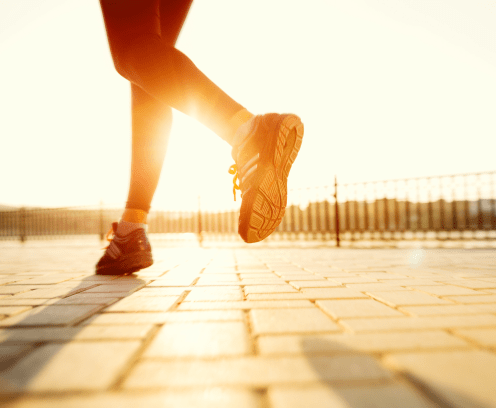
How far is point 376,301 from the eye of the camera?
3.95 ft

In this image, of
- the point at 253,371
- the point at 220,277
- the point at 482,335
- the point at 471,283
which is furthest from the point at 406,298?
the point at 220,277

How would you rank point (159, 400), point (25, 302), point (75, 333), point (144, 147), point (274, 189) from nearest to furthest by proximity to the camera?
point (159, 400) < point (75, 333) < point (25, 302) < point (274, 189) < point (144, 147)

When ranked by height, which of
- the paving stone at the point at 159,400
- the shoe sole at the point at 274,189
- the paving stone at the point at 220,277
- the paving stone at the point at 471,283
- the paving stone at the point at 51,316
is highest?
the shoe sole at the point at 274,189

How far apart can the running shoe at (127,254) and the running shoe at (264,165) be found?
74 centimetres

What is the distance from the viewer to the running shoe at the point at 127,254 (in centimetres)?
182

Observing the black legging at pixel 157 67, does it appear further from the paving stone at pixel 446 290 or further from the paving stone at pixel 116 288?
the paving stone at pixel 446 290

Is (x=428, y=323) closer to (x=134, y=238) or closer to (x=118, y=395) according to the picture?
(x=118, y=395)

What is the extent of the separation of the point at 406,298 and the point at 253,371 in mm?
873

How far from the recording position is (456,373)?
0.60 metres

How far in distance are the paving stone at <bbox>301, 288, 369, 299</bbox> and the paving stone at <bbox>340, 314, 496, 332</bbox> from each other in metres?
0.32

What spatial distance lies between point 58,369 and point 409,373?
655 millimetres

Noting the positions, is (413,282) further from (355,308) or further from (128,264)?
(128,264)

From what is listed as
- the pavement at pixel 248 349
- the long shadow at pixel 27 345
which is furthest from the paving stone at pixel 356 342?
the long shadow at pixel 27 345

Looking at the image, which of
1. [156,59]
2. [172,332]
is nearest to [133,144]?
[156,59]
